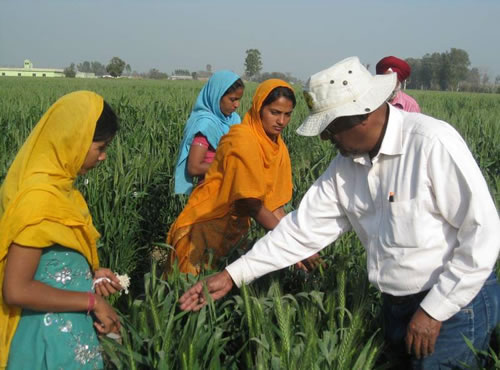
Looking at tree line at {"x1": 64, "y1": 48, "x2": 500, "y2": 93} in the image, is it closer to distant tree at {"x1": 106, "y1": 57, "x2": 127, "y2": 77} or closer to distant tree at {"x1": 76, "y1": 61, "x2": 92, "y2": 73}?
distant tree at {"x1": 106, "y1": 57, "x2": 127, "y2": 77}

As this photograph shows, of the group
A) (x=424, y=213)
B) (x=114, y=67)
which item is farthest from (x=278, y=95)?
(x=114, y=67)

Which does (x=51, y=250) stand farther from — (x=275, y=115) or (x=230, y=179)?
(x=275, y=115)

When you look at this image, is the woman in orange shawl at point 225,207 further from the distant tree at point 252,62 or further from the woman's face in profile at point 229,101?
Answer: the distant tree at point 252,62

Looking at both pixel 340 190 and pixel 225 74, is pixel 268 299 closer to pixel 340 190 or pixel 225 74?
pixel 340 190

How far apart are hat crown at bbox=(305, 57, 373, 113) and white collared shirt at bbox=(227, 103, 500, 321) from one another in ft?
0.45

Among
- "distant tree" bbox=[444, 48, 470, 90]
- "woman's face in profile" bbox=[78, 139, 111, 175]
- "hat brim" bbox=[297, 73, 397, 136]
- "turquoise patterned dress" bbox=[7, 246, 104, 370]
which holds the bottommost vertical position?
"turquoise patterned dress" bbox=[7, 246, 104, 370]

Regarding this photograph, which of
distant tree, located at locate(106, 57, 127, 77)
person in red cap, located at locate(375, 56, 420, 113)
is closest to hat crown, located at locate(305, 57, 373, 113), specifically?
person in red cap, located at locate(375, 56, 420, 113)

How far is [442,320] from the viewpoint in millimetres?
1455

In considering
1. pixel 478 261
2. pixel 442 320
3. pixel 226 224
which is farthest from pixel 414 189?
pixel 226 224

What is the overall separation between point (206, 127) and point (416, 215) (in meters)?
1.98

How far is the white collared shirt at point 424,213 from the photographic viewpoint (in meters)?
1.39

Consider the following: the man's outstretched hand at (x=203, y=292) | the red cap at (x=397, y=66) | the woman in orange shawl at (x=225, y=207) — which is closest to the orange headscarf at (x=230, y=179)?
the woman in orange shawl at (x=225, y=207)

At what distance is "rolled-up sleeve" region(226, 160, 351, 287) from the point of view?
6.10 ft

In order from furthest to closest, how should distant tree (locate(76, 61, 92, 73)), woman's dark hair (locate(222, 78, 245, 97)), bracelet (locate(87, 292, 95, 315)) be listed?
distant tree (locate(76, 61, 92, 73)), woman's dark hair (locate(222, 78, 245, 97)), bracelet (locate(87, 292, 95, 315))
